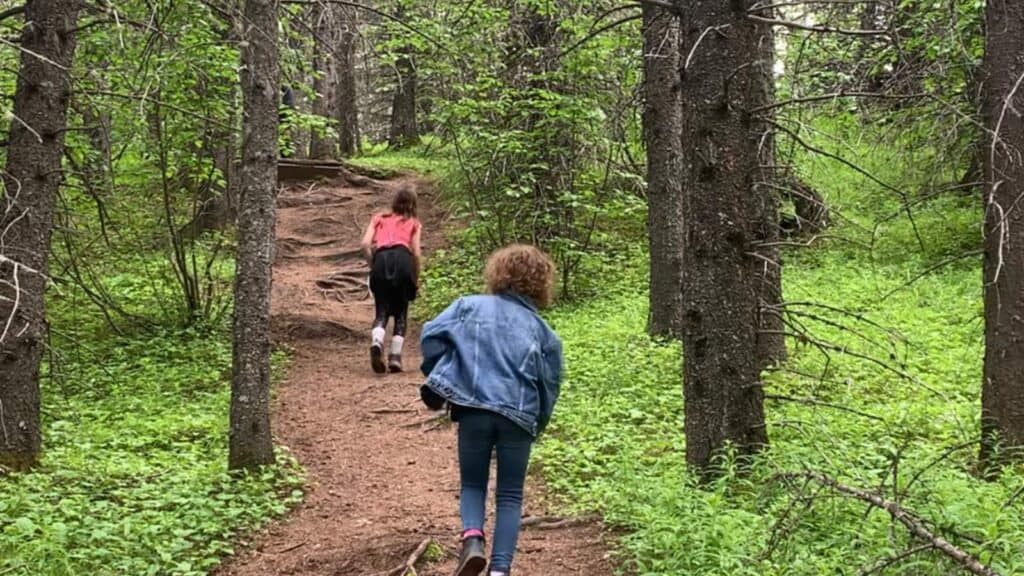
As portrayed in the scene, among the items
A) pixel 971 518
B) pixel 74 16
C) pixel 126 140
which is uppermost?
pixel 74 16

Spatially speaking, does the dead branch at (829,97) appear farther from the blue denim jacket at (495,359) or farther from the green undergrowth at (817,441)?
the blue denim jacket at (495,359)

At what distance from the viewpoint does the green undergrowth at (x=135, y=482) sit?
15.1 feet

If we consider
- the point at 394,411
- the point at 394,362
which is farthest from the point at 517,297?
the point at 394,362

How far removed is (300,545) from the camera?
5.21 meters

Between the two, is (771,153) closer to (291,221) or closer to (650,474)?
(650,474)

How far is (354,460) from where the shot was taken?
7129 millimetres

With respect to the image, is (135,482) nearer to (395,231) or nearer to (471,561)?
(471,561)

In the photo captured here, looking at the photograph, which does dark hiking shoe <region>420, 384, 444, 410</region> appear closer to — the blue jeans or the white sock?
the blue jeans

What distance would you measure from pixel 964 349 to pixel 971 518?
580 cm

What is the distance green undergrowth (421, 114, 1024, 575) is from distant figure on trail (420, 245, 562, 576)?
0.77 m

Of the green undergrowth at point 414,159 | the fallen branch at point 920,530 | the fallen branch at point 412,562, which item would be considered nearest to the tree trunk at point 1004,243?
the fallen branch at point 920,530

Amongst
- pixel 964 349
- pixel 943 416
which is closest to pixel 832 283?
pixel 964 349

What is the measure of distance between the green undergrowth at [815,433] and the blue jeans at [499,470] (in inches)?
26.5

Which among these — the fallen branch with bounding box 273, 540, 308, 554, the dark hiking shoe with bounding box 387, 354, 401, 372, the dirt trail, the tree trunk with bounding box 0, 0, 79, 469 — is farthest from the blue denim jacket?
the dark hiking shoe with bounding box 387, 354, 401, 372
